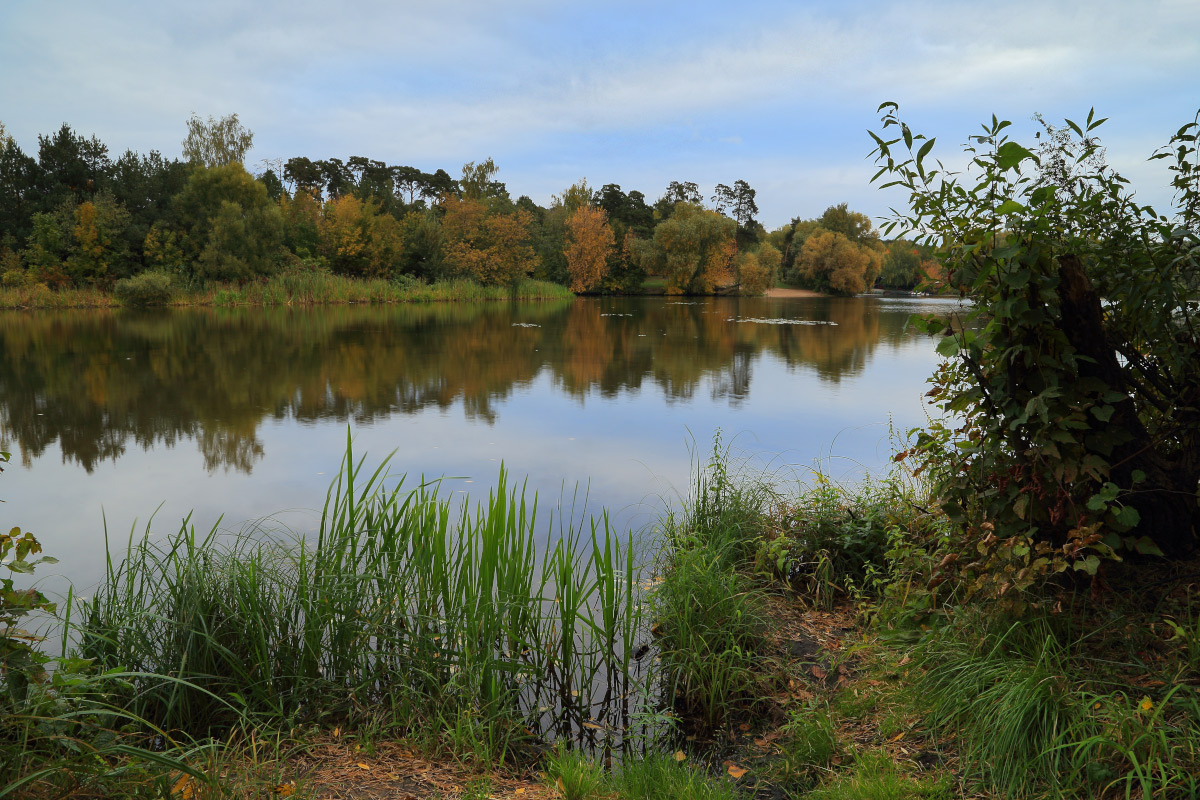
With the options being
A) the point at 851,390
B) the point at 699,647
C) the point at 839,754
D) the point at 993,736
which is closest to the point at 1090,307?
the point at 993,736

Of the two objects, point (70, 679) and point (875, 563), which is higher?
point (70, 679)

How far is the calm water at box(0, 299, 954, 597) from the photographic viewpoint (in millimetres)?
6410

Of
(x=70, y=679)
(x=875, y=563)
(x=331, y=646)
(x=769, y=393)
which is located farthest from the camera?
(x=769, y=393)

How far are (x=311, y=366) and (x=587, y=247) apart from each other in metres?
36.7

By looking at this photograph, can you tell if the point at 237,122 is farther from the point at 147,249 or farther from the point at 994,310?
the point at 994,310

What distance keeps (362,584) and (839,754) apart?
1.99 m

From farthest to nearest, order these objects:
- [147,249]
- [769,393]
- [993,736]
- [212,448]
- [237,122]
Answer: [237,122]
[147,249]
[769,393]
[212,448]
[993,736]

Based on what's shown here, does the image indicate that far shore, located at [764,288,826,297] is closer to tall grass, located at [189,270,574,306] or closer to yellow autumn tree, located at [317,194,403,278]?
tall grass, located at [189,270,574,306]

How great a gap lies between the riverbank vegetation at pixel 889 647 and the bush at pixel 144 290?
31.6 m

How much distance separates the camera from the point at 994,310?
263 centimetres

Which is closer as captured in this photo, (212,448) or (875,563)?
(875,563)

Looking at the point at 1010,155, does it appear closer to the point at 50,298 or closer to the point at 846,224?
the point at 50,298

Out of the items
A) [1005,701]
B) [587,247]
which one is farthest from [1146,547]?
[587,247]

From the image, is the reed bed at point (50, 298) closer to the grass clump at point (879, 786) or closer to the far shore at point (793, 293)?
the grass clump at point (879, 786)
